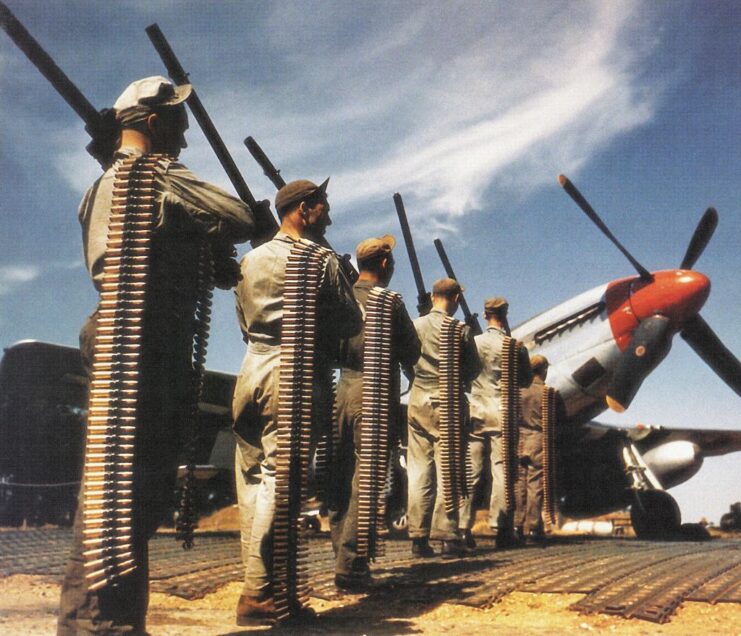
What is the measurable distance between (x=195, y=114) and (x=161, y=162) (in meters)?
3.86

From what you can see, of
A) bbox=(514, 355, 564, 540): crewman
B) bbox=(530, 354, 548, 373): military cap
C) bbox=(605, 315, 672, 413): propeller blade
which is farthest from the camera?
bbox=(605, 315, 672, 413): propeller blade

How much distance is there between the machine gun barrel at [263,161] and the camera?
7.96m

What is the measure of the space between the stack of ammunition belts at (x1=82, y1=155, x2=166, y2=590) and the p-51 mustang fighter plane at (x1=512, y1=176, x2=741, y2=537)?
10685mm

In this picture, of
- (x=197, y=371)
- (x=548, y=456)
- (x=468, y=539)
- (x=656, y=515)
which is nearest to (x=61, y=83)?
(x=197, y=371)

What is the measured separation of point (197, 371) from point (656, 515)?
11532 millimetres

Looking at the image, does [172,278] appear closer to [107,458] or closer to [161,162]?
[161,162]

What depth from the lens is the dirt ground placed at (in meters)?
3.69

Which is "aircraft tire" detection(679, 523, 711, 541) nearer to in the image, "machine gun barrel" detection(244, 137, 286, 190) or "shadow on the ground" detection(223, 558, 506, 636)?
"shadow on the ground" detection(223, 558, 506, 636)

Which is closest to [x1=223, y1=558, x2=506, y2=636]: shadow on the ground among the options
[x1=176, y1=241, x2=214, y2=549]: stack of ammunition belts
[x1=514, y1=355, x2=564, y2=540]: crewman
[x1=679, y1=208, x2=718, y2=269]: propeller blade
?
[x1=176, y1=241, x2=214, y2=549]: stack of ammunition belts

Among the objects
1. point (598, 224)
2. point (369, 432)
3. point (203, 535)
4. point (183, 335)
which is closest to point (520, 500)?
point (203, 535)

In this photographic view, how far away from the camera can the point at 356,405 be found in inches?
213

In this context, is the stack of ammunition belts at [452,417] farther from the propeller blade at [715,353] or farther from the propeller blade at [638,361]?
the propeller blade at [715,353]

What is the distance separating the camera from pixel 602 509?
16203mm

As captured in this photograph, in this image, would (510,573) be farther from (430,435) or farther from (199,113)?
(199,113)
